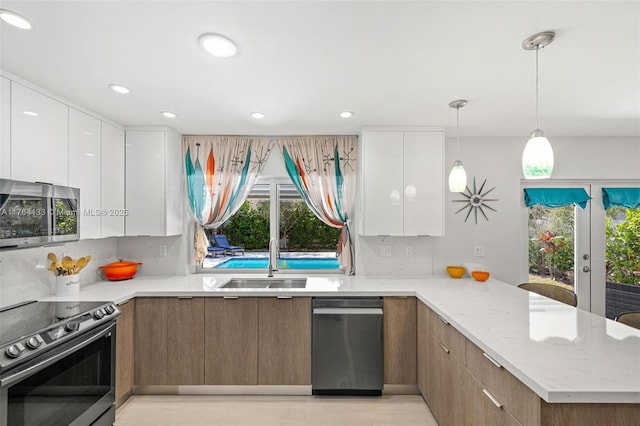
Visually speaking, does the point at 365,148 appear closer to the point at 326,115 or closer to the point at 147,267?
the point at 326,115

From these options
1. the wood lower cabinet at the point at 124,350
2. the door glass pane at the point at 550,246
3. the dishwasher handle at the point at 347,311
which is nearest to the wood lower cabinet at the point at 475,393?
the dishwasher handle at the point at 347,311

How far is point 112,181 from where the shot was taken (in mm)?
2750

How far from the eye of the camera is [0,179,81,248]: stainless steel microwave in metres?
1.67

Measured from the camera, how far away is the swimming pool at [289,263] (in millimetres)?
3404

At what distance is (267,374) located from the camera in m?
2.54

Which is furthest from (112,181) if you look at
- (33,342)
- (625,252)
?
(625,252)

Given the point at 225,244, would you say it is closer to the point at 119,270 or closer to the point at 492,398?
the point at 119,270

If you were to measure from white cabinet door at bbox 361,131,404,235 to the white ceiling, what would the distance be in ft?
1.01

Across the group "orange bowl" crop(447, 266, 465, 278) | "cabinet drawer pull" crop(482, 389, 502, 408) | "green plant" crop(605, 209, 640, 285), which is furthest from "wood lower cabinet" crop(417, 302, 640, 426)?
"green plant" crop(605, 209, 640, 285)

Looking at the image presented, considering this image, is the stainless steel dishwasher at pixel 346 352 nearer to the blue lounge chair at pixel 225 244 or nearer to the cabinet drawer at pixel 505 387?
the cabinet drawer at pixel 505 387

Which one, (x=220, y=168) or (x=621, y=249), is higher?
(x=220, y=168)

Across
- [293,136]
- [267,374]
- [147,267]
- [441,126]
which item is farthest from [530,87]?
[147,267]

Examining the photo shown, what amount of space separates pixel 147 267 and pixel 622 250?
Answer: 4.95 m

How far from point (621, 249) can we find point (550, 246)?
728 mm
